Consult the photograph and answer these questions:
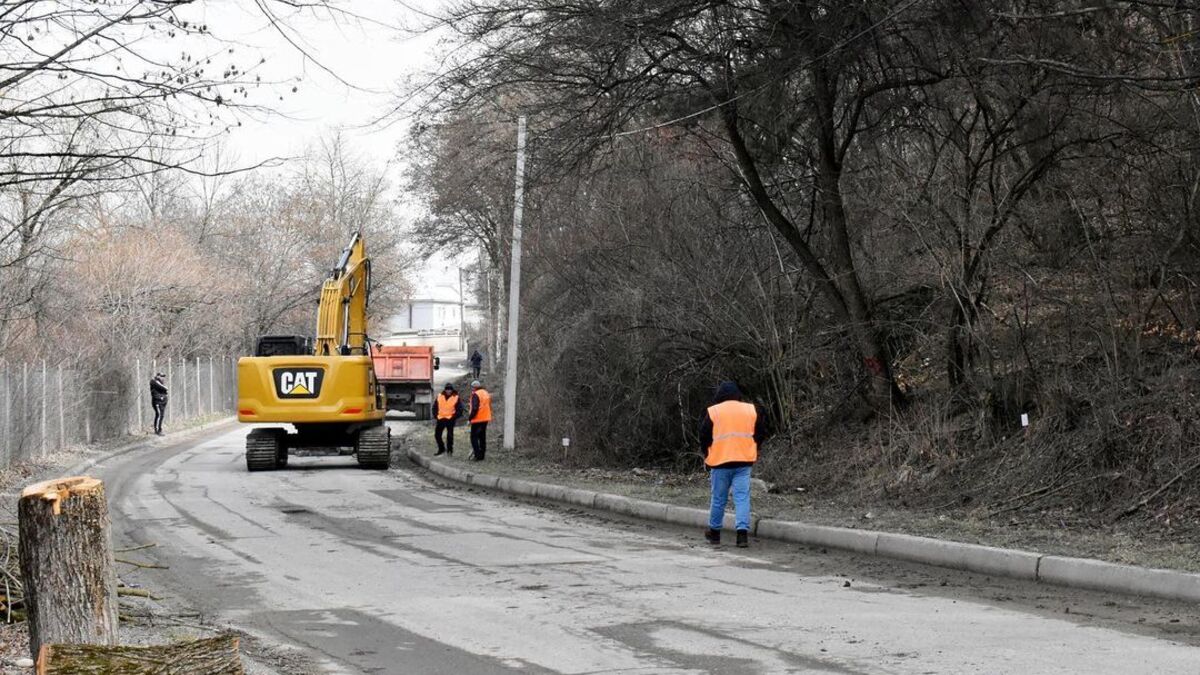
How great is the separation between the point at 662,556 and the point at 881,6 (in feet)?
22.9

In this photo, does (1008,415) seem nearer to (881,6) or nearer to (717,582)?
(881,6)

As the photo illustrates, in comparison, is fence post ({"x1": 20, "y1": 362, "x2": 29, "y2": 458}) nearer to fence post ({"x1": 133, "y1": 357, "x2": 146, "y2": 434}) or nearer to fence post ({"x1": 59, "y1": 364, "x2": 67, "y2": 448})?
fence post ({"x1": 59, "y1": 364, "x2": 67, "y2": 448})

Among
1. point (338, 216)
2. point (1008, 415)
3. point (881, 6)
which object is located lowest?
point (1008, 415)

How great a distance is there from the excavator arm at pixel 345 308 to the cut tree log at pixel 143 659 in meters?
21.1

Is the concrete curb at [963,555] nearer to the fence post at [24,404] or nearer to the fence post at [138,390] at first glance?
the fence post at [24,404]

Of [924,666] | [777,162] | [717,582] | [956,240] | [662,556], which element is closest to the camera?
[924,666]

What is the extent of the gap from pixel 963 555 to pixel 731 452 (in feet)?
8.94

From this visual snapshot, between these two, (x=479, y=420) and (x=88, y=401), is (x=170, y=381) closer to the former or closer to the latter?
(x=88, y=401)

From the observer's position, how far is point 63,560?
6.39 m

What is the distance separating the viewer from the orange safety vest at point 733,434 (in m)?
13.7

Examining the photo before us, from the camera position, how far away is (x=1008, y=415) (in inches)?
645

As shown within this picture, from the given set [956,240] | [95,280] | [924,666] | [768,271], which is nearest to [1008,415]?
[956,240]

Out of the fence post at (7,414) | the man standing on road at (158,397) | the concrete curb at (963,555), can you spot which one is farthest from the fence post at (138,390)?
the concrete curb at (963,555)

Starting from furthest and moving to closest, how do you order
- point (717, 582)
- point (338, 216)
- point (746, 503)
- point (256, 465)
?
point (338, 216)
point (256, 465)
point (746, 503)
point (717, 582)
